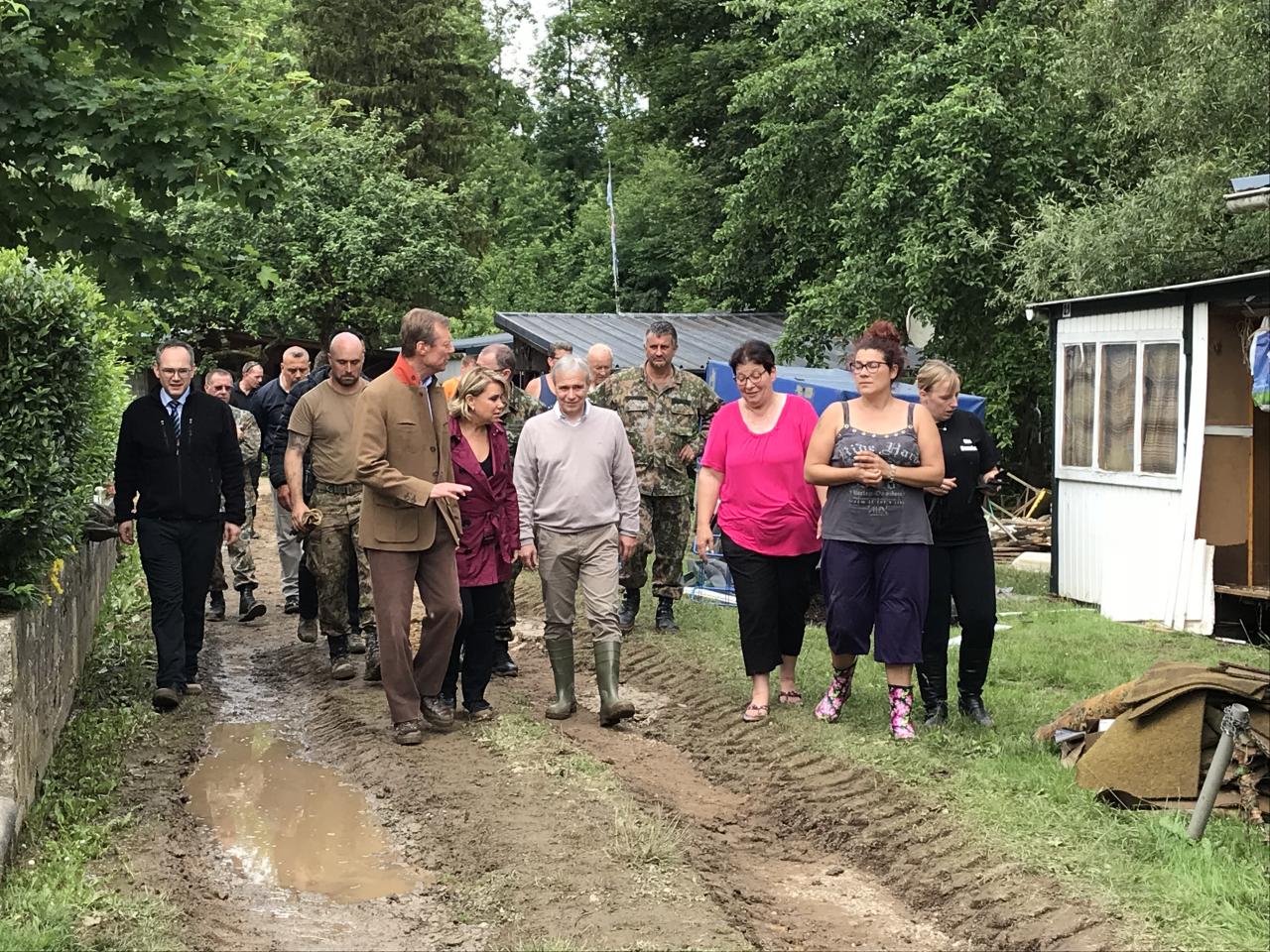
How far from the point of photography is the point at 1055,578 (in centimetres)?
1393

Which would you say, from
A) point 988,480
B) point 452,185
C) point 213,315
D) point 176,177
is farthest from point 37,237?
point 452,185

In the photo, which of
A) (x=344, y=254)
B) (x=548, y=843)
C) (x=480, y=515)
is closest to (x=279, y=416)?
(x=480, y=515)

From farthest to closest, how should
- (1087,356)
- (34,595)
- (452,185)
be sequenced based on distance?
(452,185)
(1087,356)
(34,595)

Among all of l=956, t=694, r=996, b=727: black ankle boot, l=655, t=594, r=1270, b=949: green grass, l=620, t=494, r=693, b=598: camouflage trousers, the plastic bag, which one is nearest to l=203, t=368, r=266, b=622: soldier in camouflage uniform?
l=620, t=494, r=693, b=598: camouflage trousers

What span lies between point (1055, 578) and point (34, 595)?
10108 mm

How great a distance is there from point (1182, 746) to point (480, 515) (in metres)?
3.67

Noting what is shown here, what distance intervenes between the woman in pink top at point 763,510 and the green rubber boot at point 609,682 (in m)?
0.69

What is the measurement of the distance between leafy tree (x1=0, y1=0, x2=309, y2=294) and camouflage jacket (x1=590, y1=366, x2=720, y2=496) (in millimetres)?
2924

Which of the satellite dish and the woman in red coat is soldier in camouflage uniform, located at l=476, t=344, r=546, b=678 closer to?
the woman in red coat

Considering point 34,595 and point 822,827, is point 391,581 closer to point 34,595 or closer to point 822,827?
point 34,595

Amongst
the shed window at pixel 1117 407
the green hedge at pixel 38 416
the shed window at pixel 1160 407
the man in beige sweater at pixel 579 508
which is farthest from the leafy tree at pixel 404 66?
the green hedge at pixel 38 416

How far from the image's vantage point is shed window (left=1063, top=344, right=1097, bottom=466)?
13461 mm

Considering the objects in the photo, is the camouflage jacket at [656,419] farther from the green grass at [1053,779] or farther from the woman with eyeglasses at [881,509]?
the woman with eyeglasses at [881,509]

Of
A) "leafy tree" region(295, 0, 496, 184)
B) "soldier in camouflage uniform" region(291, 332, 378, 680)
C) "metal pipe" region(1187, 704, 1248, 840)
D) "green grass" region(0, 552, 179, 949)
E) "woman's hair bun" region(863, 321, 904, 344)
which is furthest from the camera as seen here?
"leafy tree" region(295, 0, 496, 184)
